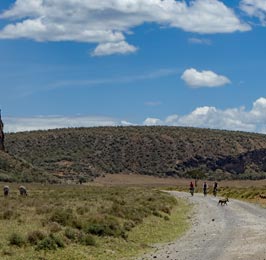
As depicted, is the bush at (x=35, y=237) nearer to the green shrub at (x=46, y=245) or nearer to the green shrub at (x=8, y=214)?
the green shrub at (x=46, y=245)

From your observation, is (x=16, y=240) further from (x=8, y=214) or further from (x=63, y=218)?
(x=8, y=214)

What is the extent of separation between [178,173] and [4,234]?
366 feet

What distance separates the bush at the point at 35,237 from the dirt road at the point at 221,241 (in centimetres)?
372

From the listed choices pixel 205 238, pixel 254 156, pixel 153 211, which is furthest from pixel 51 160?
pixel 205 238

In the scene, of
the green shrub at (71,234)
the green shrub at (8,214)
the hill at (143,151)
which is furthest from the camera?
the hill at (143,151)

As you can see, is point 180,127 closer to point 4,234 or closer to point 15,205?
point 15,205

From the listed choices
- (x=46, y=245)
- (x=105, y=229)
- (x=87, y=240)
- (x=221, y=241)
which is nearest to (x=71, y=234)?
(x=87, y=240)

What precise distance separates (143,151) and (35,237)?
4794 inches

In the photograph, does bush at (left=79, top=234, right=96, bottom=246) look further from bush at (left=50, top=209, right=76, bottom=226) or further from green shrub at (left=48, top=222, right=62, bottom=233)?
bush at (left=50, top=209, right=76, bottom=226)

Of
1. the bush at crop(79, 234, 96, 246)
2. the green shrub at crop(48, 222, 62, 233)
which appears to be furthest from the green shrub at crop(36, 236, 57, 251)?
the green shrub at crop(48, 222, 62, 233)

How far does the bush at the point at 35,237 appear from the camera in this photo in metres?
19.6

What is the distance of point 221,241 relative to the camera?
21438 millimetres

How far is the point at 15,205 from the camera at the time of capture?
32.5m

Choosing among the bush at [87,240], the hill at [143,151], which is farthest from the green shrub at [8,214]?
the hill at [143,151]
